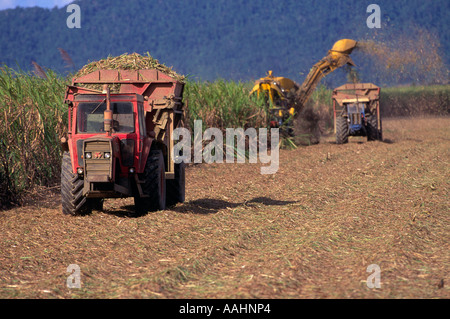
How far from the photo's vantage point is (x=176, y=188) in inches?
397

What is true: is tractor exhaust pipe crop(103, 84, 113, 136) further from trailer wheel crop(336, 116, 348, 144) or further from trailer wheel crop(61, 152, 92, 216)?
trailer wheel crop(336, 116, 348, 144)

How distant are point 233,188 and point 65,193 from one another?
13.6 ft

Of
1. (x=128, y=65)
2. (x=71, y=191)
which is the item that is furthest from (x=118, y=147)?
(x=128, y=65)

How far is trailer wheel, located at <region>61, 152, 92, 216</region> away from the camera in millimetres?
8547

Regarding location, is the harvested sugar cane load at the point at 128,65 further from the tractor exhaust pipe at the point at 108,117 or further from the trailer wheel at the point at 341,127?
the trailer wheel at the point at 341,127

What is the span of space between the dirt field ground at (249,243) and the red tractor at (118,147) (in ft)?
1.25

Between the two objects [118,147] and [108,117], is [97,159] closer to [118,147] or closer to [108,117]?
[118,147]

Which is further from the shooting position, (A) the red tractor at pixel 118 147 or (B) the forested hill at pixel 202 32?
(B) the forested hill at pixel 202 32

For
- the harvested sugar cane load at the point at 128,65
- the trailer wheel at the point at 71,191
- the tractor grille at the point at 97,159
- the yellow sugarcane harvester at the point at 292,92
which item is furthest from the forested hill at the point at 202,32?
the tractor grille at the point at 97,159

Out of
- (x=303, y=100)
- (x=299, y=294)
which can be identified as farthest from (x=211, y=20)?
(x=299, y=294)

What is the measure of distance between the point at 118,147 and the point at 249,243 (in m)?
2.41

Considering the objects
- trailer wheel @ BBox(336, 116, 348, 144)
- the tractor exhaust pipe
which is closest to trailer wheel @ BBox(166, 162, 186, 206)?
the tractor exhaust pipe

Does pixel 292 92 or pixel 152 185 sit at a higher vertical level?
pixel 292 92

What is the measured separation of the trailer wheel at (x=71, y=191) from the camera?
8547 millimetres
